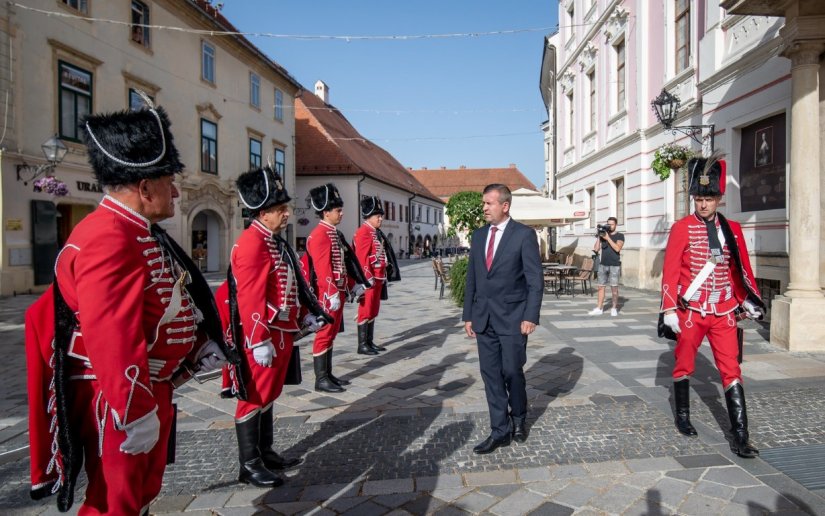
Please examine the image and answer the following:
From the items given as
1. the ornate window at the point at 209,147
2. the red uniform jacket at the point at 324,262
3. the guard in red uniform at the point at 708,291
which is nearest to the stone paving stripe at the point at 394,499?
the guard in red uniform at the point at 708,291

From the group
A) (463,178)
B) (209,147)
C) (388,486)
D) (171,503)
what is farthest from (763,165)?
(463,178)

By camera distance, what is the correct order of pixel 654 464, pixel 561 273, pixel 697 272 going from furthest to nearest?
1. pixel 561 273
2. pixel 697 272
3. pixel 654 464

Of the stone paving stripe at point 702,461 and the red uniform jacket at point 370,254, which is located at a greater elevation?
the red uniform jacket at point 370,254

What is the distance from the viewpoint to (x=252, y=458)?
3.44m

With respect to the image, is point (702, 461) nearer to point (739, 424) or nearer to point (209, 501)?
point (739, 424)

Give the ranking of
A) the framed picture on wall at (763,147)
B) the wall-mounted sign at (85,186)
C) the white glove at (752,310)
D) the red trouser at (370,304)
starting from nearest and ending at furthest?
the white glove at (752,310), the red trouser at (370,304), the framed picture on wall at (763,147), the wall-mounted sign at (85,186)

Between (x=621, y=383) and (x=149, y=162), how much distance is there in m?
5.02

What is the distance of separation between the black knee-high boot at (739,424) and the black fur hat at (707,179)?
142cm

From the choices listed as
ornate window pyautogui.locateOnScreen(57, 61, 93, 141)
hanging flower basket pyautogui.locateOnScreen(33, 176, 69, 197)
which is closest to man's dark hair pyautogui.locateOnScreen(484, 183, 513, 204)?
hanging flower basket pyautogui.locateOnScreen(33, 176, 69, 197)

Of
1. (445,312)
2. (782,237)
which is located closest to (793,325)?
(782,237)

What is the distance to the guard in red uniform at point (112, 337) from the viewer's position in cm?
182

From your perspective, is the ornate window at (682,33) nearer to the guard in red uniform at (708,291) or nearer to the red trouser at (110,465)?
the guard in red uniform at (708,291)

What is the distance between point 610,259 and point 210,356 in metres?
9.22

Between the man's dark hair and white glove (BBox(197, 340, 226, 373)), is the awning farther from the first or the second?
white glove (BBox(197, 340, 226, 373))
